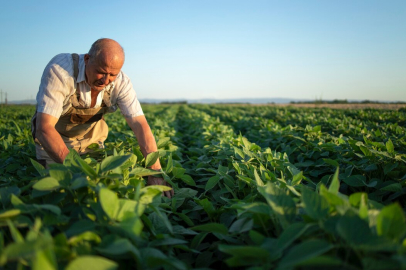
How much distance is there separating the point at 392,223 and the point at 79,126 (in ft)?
10.3

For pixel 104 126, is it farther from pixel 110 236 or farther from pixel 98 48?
pixel 110 236

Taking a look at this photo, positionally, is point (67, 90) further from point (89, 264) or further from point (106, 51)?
point (89, 264)

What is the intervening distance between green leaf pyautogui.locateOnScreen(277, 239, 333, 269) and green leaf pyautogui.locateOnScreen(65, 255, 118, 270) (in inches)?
20.6

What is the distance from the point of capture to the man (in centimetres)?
217

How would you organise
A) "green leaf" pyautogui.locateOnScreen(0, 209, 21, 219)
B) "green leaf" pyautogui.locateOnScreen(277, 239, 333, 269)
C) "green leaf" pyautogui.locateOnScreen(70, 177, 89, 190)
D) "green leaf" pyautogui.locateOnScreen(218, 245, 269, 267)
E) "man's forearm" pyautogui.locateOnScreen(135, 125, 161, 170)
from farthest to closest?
"man's forearm" pyautogui.locateOnScreen(135, 125, 161, 170) → "green leaf" pyautogui.locateOnScreen(70, 177, 89, 190) → "green leaf" pyautogui.locateOnScreen(0, 209, 21, 219) → "green leaf" pyautogui.locateOnScreen(218, 245, 269, 267) → "green leaf" pyautogui.locateOnScreen(277, 239, 333, 269)

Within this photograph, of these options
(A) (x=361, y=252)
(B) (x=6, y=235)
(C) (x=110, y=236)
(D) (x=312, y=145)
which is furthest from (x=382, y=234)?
(D) (x=312, y=145)

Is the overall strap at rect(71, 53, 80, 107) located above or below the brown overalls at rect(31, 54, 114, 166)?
above

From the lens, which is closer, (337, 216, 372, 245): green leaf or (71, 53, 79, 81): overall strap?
(337, 216, 372, 245): green leaf

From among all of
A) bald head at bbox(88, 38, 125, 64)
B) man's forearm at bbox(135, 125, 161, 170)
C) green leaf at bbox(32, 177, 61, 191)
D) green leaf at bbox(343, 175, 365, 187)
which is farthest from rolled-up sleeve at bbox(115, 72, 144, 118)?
green leaf at bbox(343, 175, 365, 187)

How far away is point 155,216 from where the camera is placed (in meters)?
1.42

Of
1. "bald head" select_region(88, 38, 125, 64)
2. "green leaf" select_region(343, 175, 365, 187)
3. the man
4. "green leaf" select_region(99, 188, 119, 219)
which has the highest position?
"bald head" select_region(88, 38, 125, 64)

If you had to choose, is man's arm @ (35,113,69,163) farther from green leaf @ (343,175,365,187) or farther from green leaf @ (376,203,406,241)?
green leaf @ (343,175,365,187)

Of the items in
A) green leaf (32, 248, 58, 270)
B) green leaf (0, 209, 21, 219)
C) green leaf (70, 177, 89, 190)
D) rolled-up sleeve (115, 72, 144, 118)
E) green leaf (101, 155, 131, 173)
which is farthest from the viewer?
rolled-up sleeve (115, 72, 144, 118)

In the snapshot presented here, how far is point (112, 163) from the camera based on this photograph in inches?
53.9
